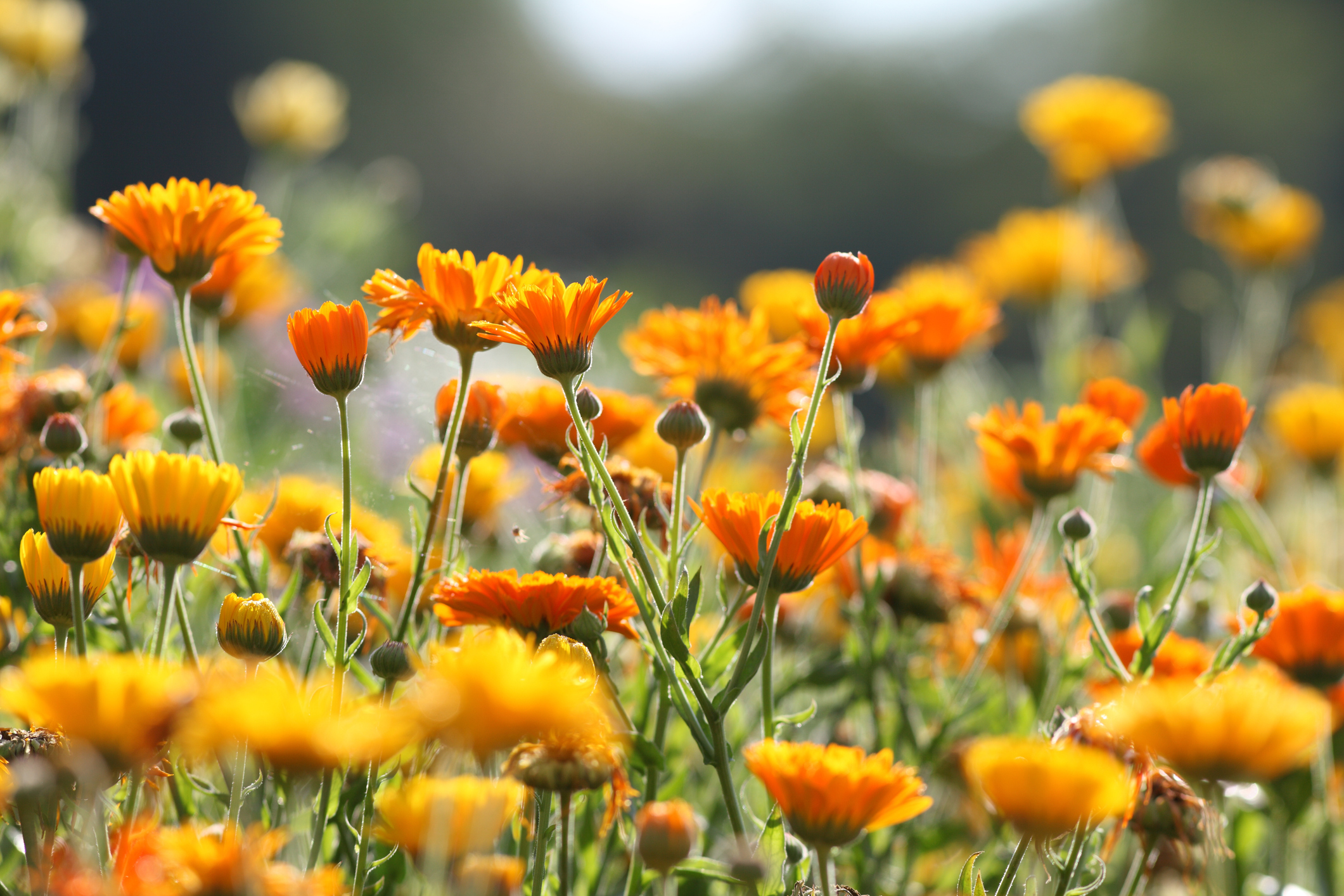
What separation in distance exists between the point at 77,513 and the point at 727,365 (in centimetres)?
65

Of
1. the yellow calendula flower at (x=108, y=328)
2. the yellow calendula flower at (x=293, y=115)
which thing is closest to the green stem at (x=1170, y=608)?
the yellow calendula flower at (x=108, y=328)

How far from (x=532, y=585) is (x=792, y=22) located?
56.6 ft

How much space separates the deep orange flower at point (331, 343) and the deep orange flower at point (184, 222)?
0.24 metres

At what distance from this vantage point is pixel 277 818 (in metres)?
1.01

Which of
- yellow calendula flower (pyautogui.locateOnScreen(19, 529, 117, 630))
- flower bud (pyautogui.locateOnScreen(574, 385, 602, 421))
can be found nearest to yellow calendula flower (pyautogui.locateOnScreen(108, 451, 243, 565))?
yellow calendula flower (pyautogui.locateOnScreen(19, 529, 117, 630))

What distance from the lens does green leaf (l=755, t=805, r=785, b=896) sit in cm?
86

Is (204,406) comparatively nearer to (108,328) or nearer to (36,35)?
(108,328)

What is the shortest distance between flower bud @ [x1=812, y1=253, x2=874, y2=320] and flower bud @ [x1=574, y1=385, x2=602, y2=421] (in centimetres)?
23

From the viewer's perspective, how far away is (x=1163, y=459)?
1.38 m

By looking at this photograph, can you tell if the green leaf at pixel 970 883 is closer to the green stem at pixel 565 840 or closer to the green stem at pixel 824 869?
the green stem at pixel 824 869

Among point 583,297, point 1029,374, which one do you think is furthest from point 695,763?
point 1029,374

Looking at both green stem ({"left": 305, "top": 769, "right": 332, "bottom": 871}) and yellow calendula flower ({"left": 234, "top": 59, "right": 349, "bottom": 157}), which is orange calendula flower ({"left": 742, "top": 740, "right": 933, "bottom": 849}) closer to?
green stem ({"left": 305, "top": 769, "right": 332, "bottom": 871})

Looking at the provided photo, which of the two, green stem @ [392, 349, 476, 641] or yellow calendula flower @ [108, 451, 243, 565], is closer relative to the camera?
yellow calendula flower @ [108, 451, 243, 565]

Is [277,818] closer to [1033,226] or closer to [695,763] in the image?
[695,763]
